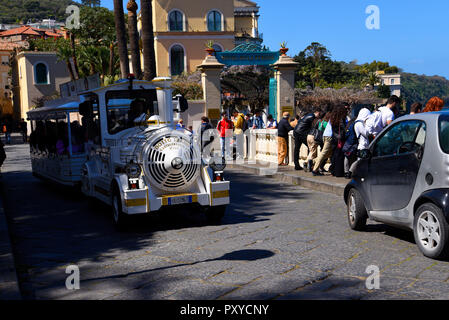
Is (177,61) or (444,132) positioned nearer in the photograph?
(444,132)

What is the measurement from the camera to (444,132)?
5.64 m

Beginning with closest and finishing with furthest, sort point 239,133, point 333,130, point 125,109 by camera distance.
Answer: point 125,109 < point 333,130 < point 239,133

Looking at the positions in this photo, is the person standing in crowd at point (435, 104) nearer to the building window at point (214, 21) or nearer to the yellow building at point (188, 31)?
the yellow building at point (188, 31)

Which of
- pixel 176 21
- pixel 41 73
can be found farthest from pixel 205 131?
pixel 41 73

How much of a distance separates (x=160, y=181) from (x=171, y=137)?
2.26 ft

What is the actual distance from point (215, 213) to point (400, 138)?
3223mm

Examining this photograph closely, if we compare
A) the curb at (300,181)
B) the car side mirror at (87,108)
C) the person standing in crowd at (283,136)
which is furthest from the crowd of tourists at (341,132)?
the car side mirror at (87,108)

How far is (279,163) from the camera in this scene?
15719 mm

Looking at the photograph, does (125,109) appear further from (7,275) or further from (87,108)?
(7,275)

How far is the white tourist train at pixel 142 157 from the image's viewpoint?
798 cm

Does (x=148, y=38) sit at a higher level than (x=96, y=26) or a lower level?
lower

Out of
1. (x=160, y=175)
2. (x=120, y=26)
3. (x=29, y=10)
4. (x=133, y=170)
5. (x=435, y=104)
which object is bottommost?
(x=160, y=175)

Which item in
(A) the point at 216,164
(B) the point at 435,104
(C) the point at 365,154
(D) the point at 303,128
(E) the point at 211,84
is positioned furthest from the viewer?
(E) the point at 211,84
